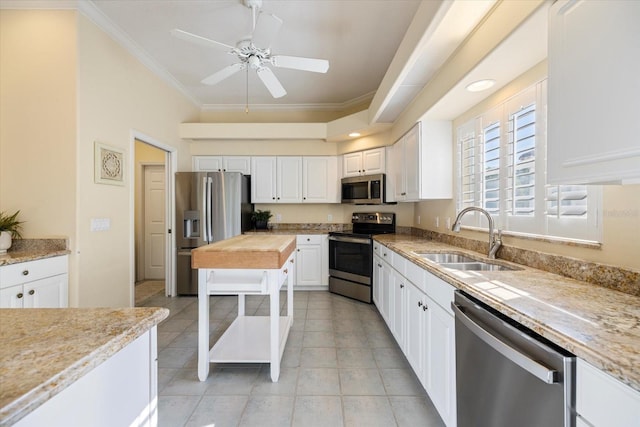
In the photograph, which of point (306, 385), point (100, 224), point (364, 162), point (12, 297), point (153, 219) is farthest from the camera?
point (153, 219)

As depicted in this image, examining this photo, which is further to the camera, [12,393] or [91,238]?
[91,238]

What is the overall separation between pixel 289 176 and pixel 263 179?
0.42 m

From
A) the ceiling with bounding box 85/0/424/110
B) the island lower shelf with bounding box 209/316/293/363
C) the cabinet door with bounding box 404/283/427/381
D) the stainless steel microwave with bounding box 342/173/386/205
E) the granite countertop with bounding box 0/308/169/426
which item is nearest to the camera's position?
the granite countertop with bounding box 0/308/169/426

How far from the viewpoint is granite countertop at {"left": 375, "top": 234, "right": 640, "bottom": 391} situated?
675 millimetres

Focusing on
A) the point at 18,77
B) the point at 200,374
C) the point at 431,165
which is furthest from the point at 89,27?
the point at 431,165

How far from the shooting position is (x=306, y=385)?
201cm

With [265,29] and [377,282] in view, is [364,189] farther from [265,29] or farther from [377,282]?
[265,29]

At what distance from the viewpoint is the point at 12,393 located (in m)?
0.44

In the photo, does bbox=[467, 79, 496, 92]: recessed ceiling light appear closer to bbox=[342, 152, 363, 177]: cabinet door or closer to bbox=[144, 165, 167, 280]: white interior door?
bbox=[342, 152, 363, 177]: cabinet door

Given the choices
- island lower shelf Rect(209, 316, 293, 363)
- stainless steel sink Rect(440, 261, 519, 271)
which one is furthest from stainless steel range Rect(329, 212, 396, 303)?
stainless steel sink Rect(440, 261, 519, 271)

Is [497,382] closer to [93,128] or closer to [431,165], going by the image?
[431,165]

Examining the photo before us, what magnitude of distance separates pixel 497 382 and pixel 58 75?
365 centimetres

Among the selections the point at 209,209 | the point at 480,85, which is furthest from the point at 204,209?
the point at 480,85

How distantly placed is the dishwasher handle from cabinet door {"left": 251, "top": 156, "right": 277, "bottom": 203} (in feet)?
12.0
